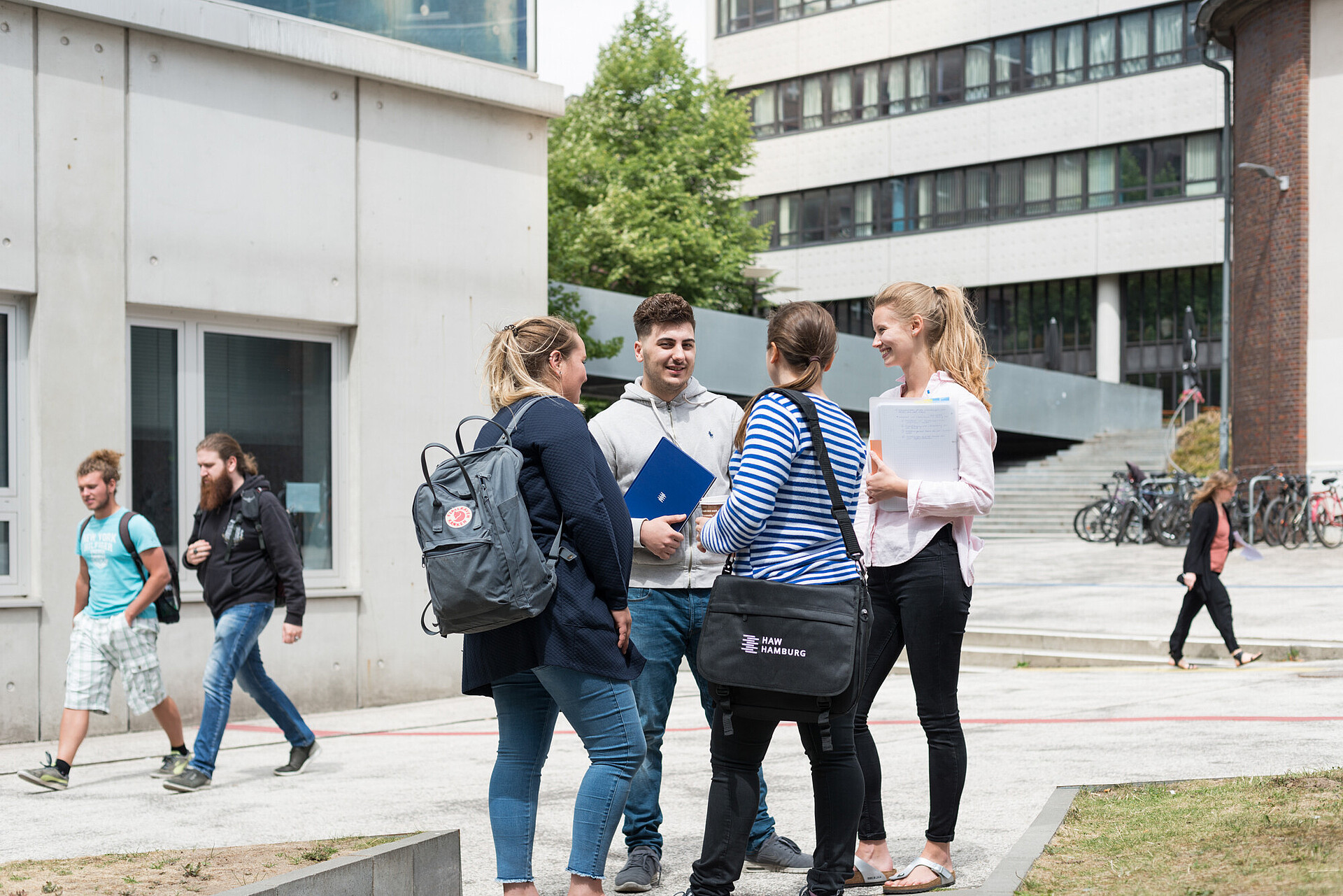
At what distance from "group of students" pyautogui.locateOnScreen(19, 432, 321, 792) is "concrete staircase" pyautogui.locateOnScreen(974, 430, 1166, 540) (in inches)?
920

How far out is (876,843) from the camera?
4941 millimetres

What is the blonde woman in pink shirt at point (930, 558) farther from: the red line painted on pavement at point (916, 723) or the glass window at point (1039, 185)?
the glass window at point (1039, 185)

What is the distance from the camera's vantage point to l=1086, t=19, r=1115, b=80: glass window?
45.9 metres

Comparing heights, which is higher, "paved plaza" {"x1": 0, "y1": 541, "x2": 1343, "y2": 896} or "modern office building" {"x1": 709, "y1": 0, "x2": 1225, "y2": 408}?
"modern office building" {"x1": 709, "y1": 0, "x2": 1225, "y2": 408}

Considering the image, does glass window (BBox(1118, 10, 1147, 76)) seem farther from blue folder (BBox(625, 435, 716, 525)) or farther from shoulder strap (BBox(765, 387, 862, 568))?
shoulder strap (BBox(765, 387, 862, 568))

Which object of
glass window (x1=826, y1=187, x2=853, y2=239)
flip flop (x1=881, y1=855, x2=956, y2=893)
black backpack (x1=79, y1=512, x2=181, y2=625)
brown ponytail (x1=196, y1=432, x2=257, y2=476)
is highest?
glass window (x1=826, y1=187, x2=853, y2=239)

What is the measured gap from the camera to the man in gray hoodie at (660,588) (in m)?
5.12

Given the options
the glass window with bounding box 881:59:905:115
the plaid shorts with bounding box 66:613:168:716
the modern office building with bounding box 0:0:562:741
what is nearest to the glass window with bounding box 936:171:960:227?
the glass window with bounding box 881:59:905:115

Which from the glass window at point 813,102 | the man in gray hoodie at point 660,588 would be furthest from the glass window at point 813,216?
the man in gray hoodie at point 660,588

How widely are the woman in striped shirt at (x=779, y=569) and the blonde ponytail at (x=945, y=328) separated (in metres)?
0.69

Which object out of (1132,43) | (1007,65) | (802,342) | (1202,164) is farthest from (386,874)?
(1007,65)

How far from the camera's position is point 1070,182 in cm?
4725

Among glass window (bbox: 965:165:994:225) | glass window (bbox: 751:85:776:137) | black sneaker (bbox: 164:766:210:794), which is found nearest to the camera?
black sneaker (bbox: 164:766:210:794)

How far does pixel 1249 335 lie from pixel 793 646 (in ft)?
91.0
